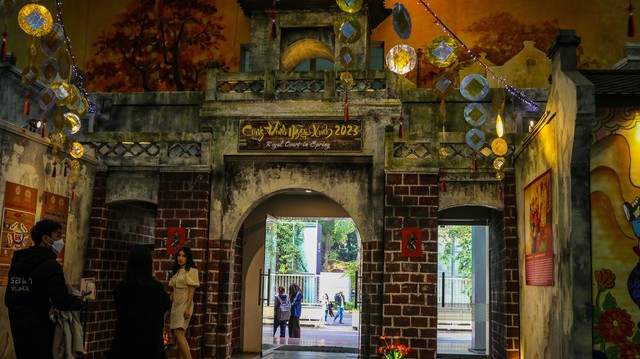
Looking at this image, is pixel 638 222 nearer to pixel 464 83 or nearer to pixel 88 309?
pixel 464 83

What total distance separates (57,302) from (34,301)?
22cm

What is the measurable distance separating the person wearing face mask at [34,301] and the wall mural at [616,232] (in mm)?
4724

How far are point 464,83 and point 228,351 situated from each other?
5.42 m

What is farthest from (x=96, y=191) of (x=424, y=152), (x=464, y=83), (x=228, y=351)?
(x=464, y=83)

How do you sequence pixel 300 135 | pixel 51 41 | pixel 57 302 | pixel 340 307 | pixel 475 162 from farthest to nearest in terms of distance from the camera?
pixel 340 307
pixel 300 135
pixel 475 162
pixel 51 41
pixel 57 302

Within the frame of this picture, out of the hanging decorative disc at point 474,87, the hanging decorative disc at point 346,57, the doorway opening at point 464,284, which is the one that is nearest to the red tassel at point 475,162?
the hanging decorative disc at point 474,87

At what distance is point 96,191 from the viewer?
416 inches

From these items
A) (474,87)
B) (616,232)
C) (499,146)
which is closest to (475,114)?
(499,146)

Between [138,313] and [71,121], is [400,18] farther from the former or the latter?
[71,121]

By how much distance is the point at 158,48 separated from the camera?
1390cm

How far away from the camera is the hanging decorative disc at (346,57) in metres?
7.51

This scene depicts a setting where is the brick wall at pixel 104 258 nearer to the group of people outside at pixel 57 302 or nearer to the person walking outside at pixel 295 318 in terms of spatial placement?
the group of people outside at pixel 57 302

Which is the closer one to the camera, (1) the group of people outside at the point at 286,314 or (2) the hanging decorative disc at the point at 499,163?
(2) the hanging decorative disc at the point at 499,163

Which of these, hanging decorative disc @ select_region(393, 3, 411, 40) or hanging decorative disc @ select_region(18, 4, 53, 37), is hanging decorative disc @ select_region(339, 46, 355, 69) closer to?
hanging decorative disc @ select_region(393, 3, 411, 40)
